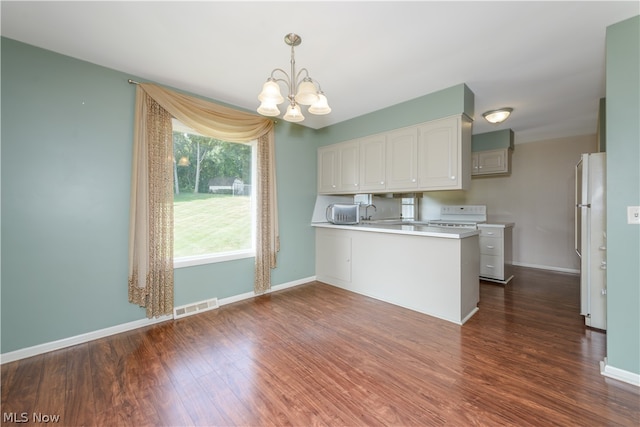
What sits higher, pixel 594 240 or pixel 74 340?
pixel 594 240

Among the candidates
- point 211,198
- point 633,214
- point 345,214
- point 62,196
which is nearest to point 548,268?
point 633,214

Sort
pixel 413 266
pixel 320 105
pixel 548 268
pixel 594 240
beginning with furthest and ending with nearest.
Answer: pixel 548 268, pixel 413 266, pixel 594 240, pixel 320 105

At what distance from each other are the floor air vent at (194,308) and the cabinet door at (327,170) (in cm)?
232

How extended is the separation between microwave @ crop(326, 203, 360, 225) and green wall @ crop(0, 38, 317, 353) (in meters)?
2.63

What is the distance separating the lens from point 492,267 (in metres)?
4.12

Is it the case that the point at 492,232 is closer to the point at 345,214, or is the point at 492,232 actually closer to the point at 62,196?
the point at 345,214

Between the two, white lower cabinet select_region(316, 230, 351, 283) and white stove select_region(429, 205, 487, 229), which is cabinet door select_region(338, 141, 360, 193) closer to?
A: white lower cabinet select_region(316, 230, 351, 283)

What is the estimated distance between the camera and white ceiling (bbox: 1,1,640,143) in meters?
1.72

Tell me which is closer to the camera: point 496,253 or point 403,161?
point 403,161

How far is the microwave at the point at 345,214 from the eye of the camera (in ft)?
13.2

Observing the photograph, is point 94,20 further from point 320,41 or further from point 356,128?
point 356,128

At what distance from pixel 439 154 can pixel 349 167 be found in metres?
1.35

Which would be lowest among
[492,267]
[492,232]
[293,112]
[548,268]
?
[548,268]

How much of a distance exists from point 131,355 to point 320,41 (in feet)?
9.92
